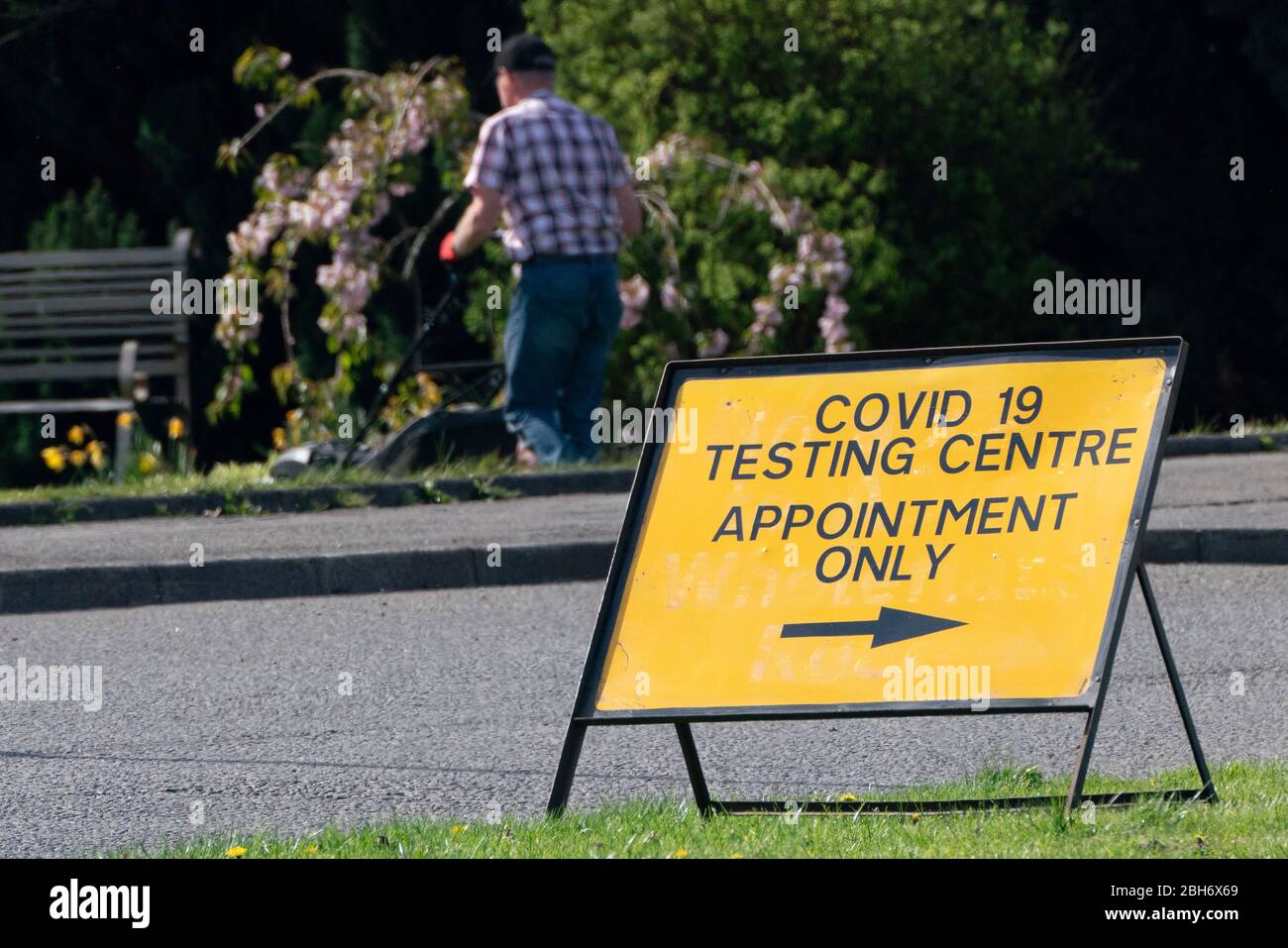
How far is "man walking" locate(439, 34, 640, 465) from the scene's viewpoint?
34.4ft

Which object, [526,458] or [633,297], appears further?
[633,297]

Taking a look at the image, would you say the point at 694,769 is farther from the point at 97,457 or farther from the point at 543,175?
the point at 97,457

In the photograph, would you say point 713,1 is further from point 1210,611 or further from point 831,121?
point 1210,611

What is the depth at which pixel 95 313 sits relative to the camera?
14664 millimetres

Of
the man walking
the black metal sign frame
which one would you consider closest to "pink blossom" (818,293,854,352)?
the man walking

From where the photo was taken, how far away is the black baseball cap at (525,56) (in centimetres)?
1052
